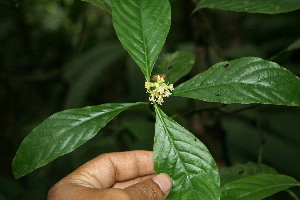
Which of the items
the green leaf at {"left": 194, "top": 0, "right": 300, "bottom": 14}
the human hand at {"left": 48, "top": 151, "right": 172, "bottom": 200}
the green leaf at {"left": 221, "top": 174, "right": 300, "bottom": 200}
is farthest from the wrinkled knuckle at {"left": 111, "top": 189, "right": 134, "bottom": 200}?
the green leaf at {"left": 194, "top": 0, "right": 300, "bottom": 14}

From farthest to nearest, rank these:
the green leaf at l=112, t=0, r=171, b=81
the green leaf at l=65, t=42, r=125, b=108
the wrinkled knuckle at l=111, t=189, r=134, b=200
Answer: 1. the green leaf at l=65, t=42, r=125, b=108
2. the green leaf at l=112, t=0, r=171, b=81
3. the wrinkled knuckle at l=111, t=189, r=134, b=200

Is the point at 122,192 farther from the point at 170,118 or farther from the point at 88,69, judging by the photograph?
the point at 88,69

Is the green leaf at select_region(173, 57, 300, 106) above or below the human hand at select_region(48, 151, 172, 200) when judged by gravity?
above

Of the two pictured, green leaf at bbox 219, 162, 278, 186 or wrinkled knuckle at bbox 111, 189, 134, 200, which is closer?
wrinkled knuckle at bbox 111, 189, 134, 200

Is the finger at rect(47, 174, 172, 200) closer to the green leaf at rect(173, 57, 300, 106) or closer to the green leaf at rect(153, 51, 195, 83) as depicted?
the green leaf at rect(173, 57, 300, 106)

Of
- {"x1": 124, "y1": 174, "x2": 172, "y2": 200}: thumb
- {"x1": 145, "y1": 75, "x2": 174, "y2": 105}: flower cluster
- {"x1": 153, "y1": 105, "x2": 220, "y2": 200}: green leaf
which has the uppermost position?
{"x1": 145, "y1": 75, "x2": 174, "y2": 105}: flower cluster

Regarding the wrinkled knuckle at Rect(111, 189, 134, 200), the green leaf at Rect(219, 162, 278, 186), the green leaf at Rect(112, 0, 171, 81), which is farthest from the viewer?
the green leaf at Rect(219, 162, 278, 186)

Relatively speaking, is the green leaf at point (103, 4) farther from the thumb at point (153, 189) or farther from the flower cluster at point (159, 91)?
the thumb at point (153, 189)
